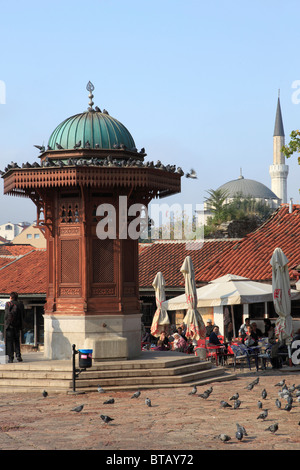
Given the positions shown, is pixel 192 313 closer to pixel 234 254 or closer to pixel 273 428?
pixel 273 428

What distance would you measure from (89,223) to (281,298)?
5.26 meters

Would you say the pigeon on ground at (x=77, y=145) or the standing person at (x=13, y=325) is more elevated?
the pigeon on ground at (x=77, y=145)

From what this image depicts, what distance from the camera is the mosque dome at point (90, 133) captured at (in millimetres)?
17312

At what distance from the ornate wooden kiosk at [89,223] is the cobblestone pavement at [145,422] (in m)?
2.34

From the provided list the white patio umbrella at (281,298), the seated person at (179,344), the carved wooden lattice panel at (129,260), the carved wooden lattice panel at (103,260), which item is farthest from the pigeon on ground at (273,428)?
the seated person at (179,344)

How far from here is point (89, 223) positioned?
1691 centimetres

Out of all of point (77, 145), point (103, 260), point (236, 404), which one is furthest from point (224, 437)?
point (77, 145)

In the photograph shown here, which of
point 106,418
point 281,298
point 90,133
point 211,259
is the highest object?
point 90,133

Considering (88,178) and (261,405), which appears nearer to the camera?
(261,405)

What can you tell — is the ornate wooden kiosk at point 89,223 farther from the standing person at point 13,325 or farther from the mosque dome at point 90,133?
the standing person at point 13,325

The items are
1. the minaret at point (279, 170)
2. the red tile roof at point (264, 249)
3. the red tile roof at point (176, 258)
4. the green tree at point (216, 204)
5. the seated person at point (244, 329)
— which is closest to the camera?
the seated person at point (244, 329)

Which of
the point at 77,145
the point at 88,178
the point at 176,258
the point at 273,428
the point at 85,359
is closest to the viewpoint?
the point at 273,428

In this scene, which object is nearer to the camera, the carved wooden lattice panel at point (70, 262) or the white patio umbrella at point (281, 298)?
the carved wooden lattice panel at point (70, 262)
